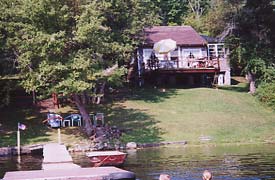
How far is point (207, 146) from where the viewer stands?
34219mm

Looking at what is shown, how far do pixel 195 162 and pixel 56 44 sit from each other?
13.3 m

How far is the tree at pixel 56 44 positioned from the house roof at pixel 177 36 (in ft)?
65.1

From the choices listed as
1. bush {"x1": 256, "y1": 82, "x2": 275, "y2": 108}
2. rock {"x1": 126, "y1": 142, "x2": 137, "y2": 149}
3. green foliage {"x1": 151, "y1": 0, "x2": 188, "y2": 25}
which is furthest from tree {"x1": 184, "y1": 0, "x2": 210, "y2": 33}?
rock {"x1": 126, "y1": 142, "x2": 137, "y2": 149}

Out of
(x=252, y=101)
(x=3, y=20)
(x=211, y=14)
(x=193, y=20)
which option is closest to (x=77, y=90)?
(x=3, y=20)

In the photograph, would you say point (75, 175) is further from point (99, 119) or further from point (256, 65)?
point (256, 65)

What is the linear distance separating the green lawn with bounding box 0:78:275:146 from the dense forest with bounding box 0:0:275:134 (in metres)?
2.30

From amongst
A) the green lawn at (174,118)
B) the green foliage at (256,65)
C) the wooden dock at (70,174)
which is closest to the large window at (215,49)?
the green foliage at (256,65)

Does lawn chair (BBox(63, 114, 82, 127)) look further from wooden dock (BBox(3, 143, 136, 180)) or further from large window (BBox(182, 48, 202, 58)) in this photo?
large window (BBox(182, 48, 202, 58))

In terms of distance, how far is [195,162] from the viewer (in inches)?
1017

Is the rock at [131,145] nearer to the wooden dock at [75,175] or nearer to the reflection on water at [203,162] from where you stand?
the reflection on water at [203,162]

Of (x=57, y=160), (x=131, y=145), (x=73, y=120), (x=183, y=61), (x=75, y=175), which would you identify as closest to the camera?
(x=75, y=175)


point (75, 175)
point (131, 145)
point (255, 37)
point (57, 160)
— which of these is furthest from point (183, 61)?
point (75, 175)

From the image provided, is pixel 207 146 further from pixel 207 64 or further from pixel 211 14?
pixel 211 14

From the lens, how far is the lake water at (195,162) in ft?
70.9
